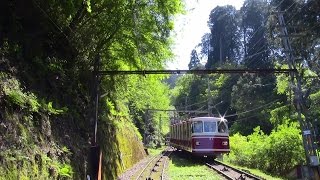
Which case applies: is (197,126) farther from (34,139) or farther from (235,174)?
(34,139)

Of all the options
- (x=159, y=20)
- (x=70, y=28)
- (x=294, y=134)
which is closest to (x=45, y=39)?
(x=70, y=28)

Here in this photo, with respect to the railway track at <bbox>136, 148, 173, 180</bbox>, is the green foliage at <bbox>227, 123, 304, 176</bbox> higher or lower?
higher

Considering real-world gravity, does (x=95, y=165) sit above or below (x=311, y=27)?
below

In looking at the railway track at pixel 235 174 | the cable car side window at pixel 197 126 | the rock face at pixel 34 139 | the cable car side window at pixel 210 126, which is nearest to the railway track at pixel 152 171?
the railway track at pixel 235 174

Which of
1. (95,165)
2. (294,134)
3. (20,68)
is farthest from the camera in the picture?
(294,134)

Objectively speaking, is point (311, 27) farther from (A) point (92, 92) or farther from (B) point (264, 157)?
(A) point (92, 92)

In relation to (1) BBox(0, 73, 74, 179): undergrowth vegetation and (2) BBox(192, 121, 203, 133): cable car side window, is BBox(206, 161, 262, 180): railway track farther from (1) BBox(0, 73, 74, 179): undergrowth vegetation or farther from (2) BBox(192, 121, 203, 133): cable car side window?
(1) BBox(0, 73, 74, 179): undergrowth vegetation

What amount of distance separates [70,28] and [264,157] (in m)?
14.2

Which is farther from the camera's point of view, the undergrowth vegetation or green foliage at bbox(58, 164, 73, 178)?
green foliage at bbox(58, 164, 73, 178)

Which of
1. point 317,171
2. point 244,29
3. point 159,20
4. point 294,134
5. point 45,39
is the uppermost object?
point 244,29

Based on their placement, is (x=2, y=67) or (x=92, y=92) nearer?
(x=2, y=67)

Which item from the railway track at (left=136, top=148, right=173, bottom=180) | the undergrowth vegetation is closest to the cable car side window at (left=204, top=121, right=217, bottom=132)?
the railway track at (left=136, top=148, right=173, bottom=180)

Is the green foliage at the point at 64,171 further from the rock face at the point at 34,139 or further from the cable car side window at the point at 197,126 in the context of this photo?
the cable car side window at the point at 197,126

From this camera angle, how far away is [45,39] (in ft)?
38.1
